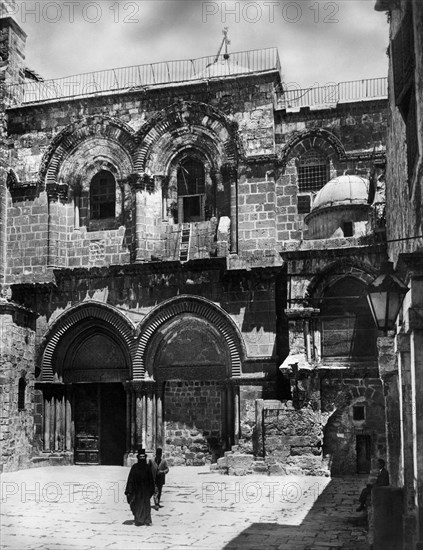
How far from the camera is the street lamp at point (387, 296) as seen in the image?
8.88m

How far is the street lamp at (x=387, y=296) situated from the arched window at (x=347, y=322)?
11040mm

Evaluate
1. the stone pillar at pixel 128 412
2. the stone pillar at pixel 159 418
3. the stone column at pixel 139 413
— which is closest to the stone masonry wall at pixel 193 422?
the stone pillar at pixel 159 418

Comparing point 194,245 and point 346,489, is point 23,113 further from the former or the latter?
point 346,489

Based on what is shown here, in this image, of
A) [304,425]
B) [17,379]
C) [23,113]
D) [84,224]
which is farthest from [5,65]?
[304,425]

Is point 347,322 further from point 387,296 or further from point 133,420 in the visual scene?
point 387,296

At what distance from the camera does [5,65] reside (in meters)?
24.2

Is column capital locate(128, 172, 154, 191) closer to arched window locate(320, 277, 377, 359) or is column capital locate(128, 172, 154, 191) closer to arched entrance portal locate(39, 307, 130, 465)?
arched entrance portal locate(39, 307, 130, 465)

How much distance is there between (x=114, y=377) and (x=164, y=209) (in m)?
5.12

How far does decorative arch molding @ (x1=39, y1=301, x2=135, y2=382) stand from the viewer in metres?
22.3

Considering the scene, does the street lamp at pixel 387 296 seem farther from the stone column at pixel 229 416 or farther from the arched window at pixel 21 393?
the arched window at pixel 21 393

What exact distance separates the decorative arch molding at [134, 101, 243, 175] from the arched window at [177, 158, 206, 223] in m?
0.61

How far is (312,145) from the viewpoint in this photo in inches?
894

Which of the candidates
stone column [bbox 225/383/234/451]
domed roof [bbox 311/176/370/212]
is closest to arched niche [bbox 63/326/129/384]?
stone column [bbox 225/383/234/451]

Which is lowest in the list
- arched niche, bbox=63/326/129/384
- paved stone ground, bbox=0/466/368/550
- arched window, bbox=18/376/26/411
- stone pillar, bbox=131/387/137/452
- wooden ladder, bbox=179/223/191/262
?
paved stone ground, bbox=0/466/368/550
